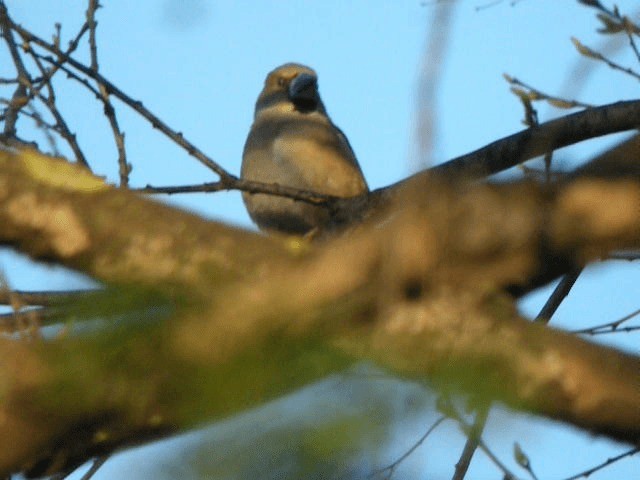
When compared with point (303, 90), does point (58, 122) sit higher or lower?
lower

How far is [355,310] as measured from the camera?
1832 mm

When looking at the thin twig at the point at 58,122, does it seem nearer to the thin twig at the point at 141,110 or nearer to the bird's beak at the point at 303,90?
the thin twig at the point at 141,110

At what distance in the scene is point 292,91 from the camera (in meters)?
7.15

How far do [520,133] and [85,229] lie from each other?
5.71 feet

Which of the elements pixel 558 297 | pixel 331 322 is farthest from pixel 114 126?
pixel 331 322

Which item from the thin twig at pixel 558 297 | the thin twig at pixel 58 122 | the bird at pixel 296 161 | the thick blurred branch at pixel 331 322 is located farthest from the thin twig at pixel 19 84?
the thick blurred branch at pixel 331 322

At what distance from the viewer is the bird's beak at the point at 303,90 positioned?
7.13 meters

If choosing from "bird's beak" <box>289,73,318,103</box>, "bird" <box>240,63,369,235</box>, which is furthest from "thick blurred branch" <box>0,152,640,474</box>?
"bird's beak" <box>289,73,318,103</box>

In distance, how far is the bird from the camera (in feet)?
20.7

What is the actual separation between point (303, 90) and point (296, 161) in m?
0.90

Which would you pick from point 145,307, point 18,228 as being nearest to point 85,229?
point 18,228

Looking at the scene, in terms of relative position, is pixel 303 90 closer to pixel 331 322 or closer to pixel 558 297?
pixel 558 297

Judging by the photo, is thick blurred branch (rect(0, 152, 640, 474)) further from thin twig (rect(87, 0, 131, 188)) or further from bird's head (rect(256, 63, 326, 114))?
bird's head (rect(256, 63, 326, 114))

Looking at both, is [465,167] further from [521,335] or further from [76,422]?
[76,422]
